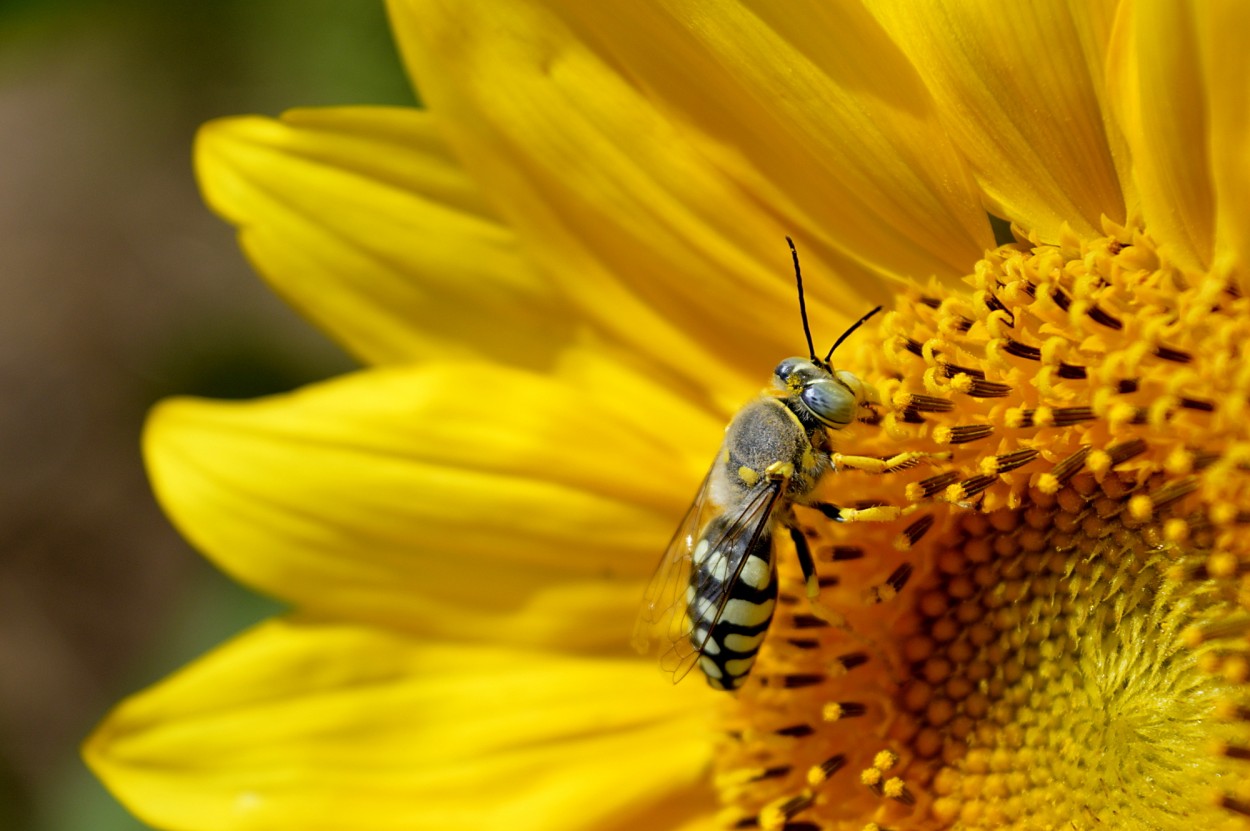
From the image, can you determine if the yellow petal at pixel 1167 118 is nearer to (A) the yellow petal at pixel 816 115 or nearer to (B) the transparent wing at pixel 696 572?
(A) the yellow petal at pixel 816 115

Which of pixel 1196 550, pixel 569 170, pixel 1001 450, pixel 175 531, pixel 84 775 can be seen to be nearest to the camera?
pixel 1196 550

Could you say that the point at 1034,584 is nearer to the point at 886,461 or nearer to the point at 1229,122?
the point at 886,461

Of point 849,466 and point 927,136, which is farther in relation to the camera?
point 849,466

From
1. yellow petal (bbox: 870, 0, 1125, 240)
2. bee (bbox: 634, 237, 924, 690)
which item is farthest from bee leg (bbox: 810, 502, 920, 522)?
yellow petal (bbox: 870, 0, 1125, 240)

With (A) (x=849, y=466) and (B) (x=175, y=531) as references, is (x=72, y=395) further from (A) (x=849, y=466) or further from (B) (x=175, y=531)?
(A) (x=849, y=466)

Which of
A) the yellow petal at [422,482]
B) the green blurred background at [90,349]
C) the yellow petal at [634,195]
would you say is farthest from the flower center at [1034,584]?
the green blurred background at [90,349]

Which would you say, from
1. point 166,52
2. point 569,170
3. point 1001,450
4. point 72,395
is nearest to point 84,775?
point 72,395

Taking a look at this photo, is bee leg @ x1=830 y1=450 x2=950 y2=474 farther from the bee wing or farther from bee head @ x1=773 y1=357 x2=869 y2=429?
the bee wing
